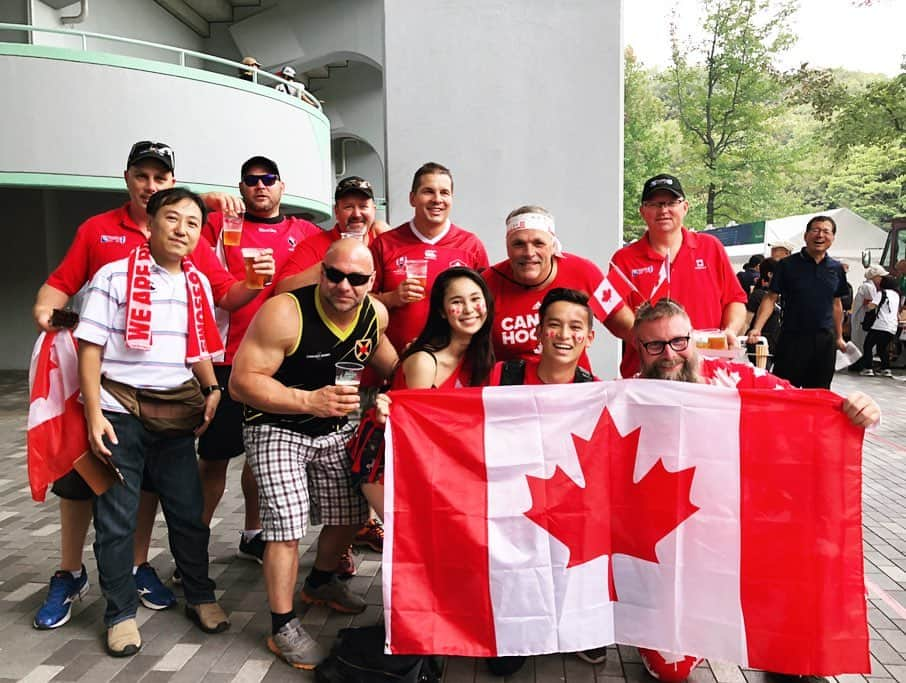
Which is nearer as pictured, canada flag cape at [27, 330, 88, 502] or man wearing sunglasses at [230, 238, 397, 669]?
man wearing sunglasses at [230, 238, 397, 669]

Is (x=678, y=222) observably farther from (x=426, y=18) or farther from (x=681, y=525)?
(x=426, y=18)

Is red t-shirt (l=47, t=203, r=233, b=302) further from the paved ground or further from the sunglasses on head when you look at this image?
the paved ground

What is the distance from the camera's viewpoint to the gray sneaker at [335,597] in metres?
3.73

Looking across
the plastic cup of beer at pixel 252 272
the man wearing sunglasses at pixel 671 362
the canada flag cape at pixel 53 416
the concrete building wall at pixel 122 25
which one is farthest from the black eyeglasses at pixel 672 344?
the concrete building wall at pixel 122 25

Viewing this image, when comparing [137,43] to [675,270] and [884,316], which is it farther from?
[884,316]

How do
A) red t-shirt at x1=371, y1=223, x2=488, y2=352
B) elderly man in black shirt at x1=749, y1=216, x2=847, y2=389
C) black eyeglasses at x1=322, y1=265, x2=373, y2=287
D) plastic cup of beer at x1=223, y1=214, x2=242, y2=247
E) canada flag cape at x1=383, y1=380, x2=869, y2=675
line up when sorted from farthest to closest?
elderly man in black shirt at x1=749, y1=216, x2=847, y2=389 → red t-shirt at x1=371, y1=223, x2=488, y2=352 → plastic cup of beer at x1=223, y1=214, x2=242, y2=247 → black eyeglasses at x1=322, y1=265, x2=373, y2=287 → canada flag cape at x1=383, y1=380, x2=869, y2=675

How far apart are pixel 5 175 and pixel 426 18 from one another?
277 inches

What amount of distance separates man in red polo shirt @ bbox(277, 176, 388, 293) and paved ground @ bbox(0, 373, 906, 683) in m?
1.83

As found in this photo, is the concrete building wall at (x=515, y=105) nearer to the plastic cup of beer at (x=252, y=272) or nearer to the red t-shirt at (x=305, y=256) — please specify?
the red t-shirt at (x=305, y=256)

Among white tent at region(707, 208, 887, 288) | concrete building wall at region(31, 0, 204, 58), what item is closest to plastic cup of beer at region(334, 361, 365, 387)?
concrete building wall at region(31, 0, 204, 58)

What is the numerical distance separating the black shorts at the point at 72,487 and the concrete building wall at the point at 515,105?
387 centimetres

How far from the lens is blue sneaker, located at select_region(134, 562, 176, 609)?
3.81 meters

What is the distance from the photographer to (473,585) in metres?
2.98

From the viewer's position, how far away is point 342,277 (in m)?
3.15
